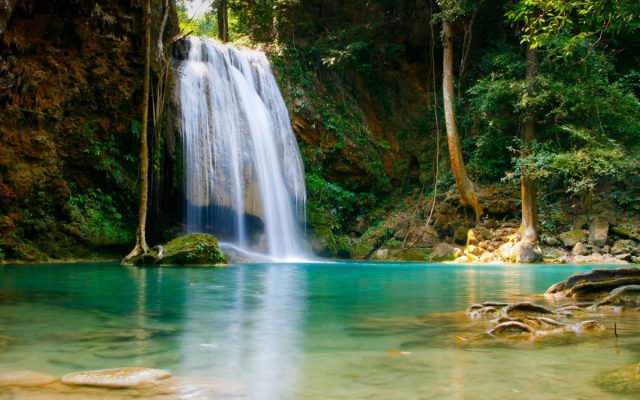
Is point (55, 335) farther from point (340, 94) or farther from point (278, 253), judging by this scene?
point (340, 94)

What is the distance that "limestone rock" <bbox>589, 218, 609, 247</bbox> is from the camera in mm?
15008

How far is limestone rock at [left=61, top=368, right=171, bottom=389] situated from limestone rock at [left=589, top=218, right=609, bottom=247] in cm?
1485

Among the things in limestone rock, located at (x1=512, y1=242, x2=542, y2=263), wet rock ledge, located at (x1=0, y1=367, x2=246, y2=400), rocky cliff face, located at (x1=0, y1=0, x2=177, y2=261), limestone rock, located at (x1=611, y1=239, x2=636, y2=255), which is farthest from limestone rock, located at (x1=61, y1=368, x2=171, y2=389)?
limestone rock, located at (x1=611, y1=239, x2=636, y2=255)

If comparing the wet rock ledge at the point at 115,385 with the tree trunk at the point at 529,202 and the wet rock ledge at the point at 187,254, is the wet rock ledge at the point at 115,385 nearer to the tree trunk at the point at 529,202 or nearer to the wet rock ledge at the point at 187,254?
the wet rock ledge at the point at 187,254

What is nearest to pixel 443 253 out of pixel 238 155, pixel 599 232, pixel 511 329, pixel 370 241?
pixel 370 241

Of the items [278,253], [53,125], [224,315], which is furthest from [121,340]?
[278,253]

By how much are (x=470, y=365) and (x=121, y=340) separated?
2.26 metres

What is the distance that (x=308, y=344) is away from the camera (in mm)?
3654

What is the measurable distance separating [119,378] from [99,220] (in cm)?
1268

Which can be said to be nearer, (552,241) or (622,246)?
(622,246)

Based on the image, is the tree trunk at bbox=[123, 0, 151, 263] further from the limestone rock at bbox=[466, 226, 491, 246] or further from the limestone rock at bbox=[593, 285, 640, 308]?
the limestone rock at bbox=[593, 285, 640, 308]

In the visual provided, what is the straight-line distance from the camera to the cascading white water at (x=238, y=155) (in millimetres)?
15609

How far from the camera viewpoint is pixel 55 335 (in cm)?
383

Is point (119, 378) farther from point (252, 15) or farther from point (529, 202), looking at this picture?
point (252, 15)
